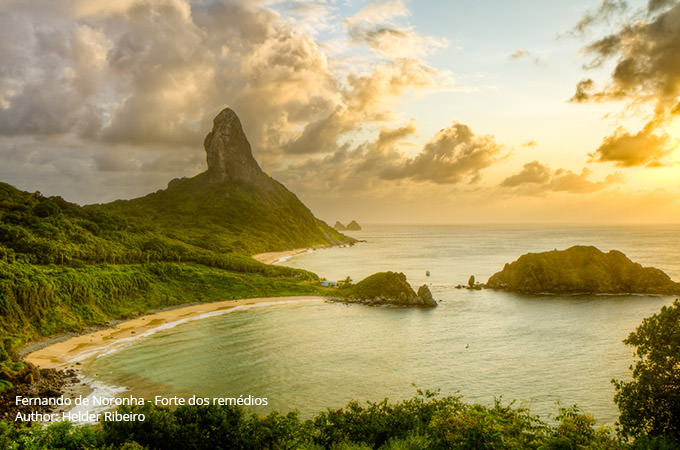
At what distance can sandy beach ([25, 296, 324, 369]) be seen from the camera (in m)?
52.5

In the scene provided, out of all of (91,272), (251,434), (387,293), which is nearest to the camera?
(251,434)

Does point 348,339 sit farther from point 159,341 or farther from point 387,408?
point 387,408

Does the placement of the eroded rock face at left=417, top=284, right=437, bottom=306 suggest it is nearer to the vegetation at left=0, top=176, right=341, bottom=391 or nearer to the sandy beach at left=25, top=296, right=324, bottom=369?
the sandy beach at left=25, top=296, right=324, bottom=369

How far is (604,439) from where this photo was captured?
2383 centimetres

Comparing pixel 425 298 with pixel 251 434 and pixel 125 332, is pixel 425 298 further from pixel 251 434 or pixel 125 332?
pixel 251 434

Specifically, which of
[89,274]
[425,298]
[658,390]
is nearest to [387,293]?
[425,298]

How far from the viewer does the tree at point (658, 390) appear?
27.0 metres

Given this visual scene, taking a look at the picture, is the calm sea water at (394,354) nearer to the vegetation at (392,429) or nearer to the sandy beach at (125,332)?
the sandy beach at (125,332)

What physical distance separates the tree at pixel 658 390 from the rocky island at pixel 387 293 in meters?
65.8

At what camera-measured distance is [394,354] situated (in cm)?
6009

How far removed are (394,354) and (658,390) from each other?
36252mm

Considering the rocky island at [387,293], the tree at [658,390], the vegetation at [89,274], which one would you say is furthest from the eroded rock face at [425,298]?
the tree at [658,390]

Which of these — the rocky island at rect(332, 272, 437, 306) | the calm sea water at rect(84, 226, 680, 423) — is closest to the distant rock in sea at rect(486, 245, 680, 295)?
the calm sea water at rect(84, 226, 680, 423)

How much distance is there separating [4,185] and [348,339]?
12554cm
